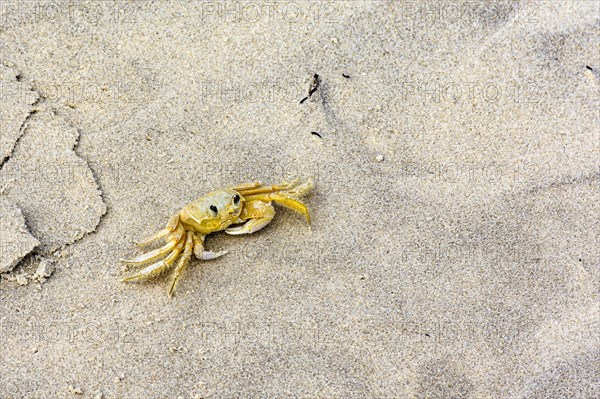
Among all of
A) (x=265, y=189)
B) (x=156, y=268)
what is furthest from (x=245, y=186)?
(x=156, y=268)

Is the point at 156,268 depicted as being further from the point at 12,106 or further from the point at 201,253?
the point at 12,106

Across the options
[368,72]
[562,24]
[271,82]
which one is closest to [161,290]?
[271,82]

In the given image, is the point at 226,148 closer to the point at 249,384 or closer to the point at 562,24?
the point at 249,384

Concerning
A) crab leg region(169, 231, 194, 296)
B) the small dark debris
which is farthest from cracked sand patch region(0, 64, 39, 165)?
the small dark debris

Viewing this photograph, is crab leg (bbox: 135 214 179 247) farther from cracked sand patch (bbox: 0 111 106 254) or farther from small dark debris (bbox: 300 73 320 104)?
small dark debris (bbox: 300 73 320 104)

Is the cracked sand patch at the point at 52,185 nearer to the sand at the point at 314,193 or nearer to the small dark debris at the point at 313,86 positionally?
the sand at the point at 314,193

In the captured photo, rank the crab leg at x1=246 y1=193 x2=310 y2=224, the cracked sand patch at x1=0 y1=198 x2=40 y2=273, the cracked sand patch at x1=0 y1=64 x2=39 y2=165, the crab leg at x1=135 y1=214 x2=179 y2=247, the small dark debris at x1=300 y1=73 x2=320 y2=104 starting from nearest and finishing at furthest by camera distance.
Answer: the cracked sand patch at x1=0 y1=198 x2=40 y2=273 → the crab leg at x1=135 y1=214 x2=179 y2=247 → the crab leg at x1=246 y1=193 x2=310 y2=224 → the cracked sand patch at x1=0 y1=64 x2=39 y2=165 → the small dark debris at x1=300 y1=73 x2=320 y2=104

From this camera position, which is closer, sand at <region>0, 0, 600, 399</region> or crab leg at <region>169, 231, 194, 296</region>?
sand at <region>0, 0, 600, 399</region>

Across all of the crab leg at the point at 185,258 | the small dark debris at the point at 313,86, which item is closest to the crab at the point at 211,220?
the crab leg at the point at 185,258
